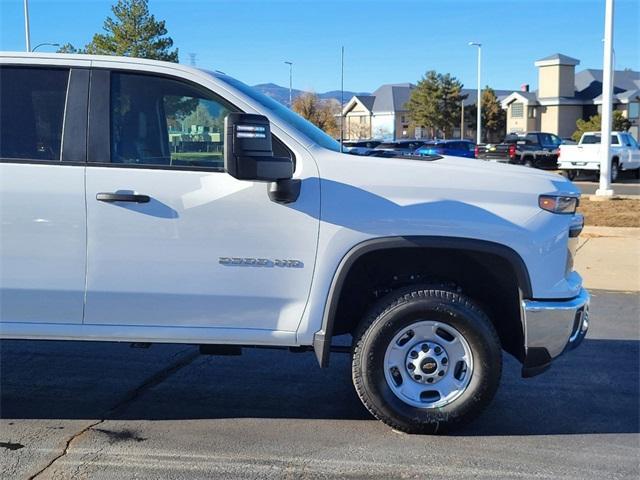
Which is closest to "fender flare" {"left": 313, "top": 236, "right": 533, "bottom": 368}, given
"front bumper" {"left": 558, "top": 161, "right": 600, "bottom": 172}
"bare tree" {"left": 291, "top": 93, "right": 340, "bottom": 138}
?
"front bumper" {"left": 558, "top": 161, "right": 600, "bottom": 172}

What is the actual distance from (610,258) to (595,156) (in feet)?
56.1

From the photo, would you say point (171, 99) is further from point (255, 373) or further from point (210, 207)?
point (255, 373)

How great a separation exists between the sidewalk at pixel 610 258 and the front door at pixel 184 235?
19.1ft

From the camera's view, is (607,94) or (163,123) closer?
(163,123)

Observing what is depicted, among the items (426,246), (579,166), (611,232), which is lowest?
(611,232)

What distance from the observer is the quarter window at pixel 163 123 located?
13.6 feet

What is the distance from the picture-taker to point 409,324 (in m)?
4.15

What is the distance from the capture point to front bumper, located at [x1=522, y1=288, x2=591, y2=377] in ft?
13.4

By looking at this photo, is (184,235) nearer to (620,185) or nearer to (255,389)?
(255,389)

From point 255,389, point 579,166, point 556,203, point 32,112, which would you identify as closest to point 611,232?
point 556,203

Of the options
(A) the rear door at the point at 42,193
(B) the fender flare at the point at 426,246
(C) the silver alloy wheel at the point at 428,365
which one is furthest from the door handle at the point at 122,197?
(C) the silver alloy wheel at the point at 428,365

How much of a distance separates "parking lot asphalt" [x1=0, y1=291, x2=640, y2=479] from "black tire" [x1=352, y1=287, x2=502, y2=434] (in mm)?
141

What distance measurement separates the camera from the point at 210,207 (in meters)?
4.01

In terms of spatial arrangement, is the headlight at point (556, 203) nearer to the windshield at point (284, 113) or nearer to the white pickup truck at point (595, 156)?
the windshield at point (284, 113)
